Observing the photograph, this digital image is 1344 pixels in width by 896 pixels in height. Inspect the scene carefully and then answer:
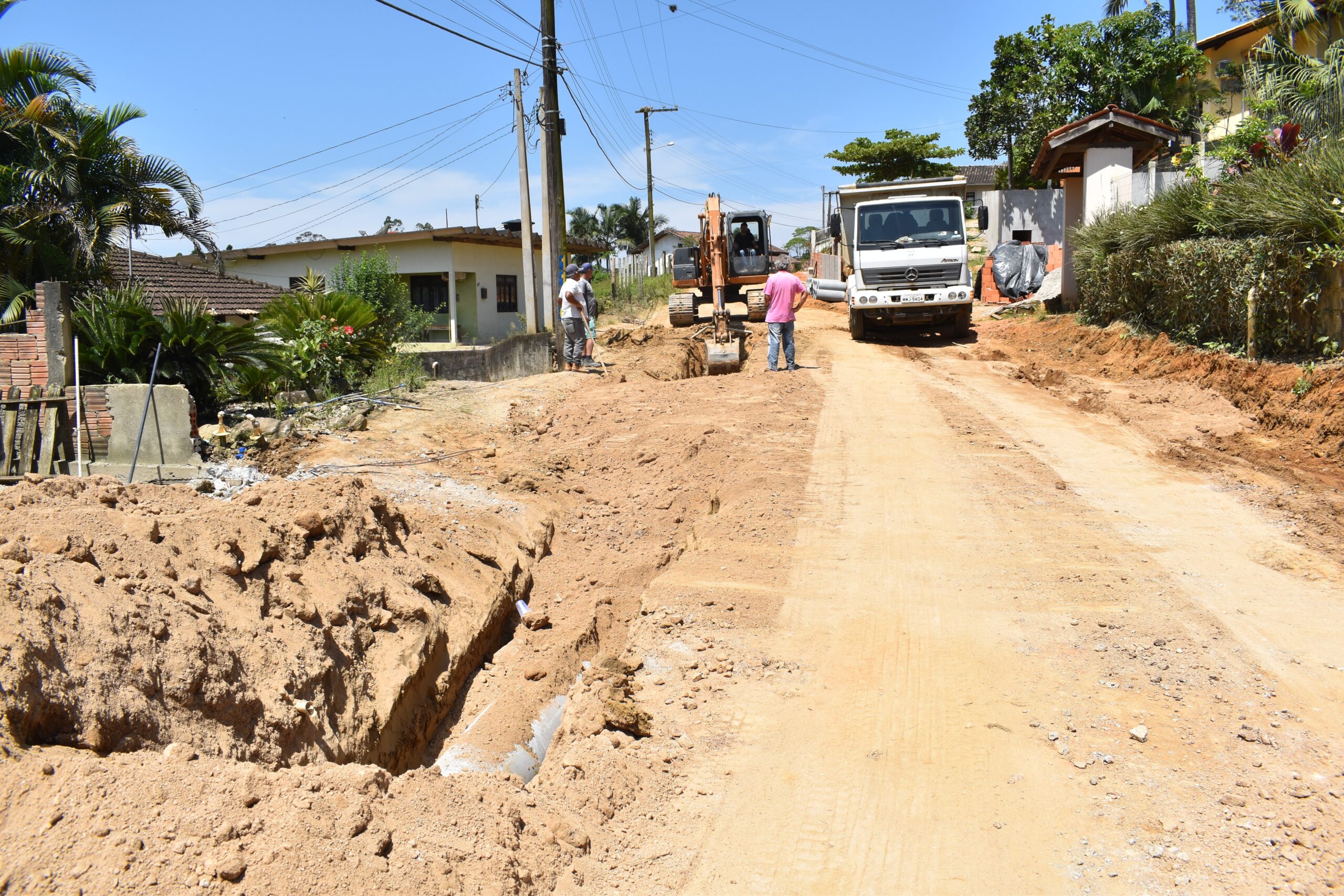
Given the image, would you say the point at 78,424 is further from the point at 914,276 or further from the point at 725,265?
the point at 725,265

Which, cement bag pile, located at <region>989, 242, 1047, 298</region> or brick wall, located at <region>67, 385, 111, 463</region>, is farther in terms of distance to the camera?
cement bag pile, located at <region>989, 242, 1047, 298</region>

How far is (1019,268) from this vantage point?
23.2 metres

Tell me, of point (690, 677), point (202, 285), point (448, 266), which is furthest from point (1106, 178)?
point (202, 285)

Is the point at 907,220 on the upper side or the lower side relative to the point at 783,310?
upper

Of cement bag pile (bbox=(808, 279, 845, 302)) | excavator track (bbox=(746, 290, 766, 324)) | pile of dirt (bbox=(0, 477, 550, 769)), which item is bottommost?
pile of dirt (bbox=(0, 477, 550, 769))

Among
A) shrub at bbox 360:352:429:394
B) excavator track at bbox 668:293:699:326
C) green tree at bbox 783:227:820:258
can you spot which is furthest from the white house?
green tree at bbox 783:227:820:258

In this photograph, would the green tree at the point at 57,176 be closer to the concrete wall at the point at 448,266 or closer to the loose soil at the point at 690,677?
the loose soil at the point at 690,677

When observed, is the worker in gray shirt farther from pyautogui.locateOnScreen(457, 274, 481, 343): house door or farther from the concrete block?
pyautogui.locateOnScreen(457, 274, 481, 343): house door

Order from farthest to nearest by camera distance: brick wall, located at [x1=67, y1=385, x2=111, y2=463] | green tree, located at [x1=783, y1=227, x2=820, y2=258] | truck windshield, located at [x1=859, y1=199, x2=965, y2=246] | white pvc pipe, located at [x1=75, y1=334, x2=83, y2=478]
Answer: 1. green tree, located at [x1=783, y1=227, x2=820, y2=258]
2. truck windshield, located at [x1=859, y1=199, x2=965, y2=246]
3. brick wall, located at [x1=67, y1=385, x2=111, y2=463]
4. white pvc pipe, located at [x1=75, y1=334, x2=83, y2=478]

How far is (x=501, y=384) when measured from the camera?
1455 cm

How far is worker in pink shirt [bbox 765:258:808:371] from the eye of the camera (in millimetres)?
14000

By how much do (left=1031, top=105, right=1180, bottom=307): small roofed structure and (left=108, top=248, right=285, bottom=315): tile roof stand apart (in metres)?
16.8

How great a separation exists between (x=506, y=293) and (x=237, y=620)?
28.9 m

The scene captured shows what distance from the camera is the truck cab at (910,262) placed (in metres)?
16.8
